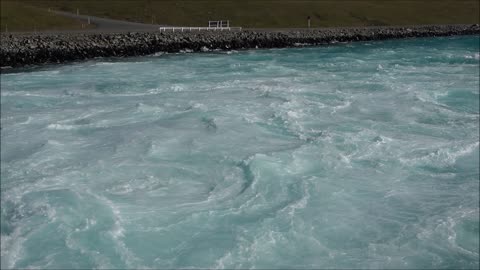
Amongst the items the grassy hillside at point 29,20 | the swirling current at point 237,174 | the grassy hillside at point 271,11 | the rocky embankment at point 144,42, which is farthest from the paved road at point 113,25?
the swirling current at point 237,174

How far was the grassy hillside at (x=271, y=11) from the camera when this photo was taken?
50.2 metres

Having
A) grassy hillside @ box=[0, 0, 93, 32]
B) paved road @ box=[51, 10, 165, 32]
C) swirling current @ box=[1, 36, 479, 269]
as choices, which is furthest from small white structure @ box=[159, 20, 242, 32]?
swirling current @ box=[1, 36, 479, 269]

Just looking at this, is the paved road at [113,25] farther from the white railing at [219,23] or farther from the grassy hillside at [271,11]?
the white railing at [219,23]

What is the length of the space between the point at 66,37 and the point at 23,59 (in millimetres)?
4543

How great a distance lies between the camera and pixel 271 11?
5381 cm

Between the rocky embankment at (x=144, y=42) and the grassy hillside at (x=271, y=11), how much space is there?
18.9ft

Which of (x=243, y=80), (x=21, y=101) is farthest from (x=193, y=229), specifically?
(x=243, y=80)

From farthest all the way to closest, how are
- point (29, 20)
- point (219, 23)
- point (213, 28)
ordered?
point (219, 23) < point (213, 28) < point (29, 20)

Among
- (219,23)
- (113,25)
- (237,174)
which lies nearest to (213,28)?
(219,23)

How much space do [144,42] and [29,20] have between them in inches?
432

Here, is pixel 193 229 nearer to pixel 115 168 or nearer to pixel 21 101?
pixel 115 168

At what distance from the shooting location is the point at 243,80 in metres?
26.5

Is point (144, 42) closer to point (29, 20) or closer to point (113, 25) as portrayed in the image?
point (113, 25)

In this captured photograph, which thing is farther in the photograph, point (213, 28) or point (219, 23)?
point (219, 23)
